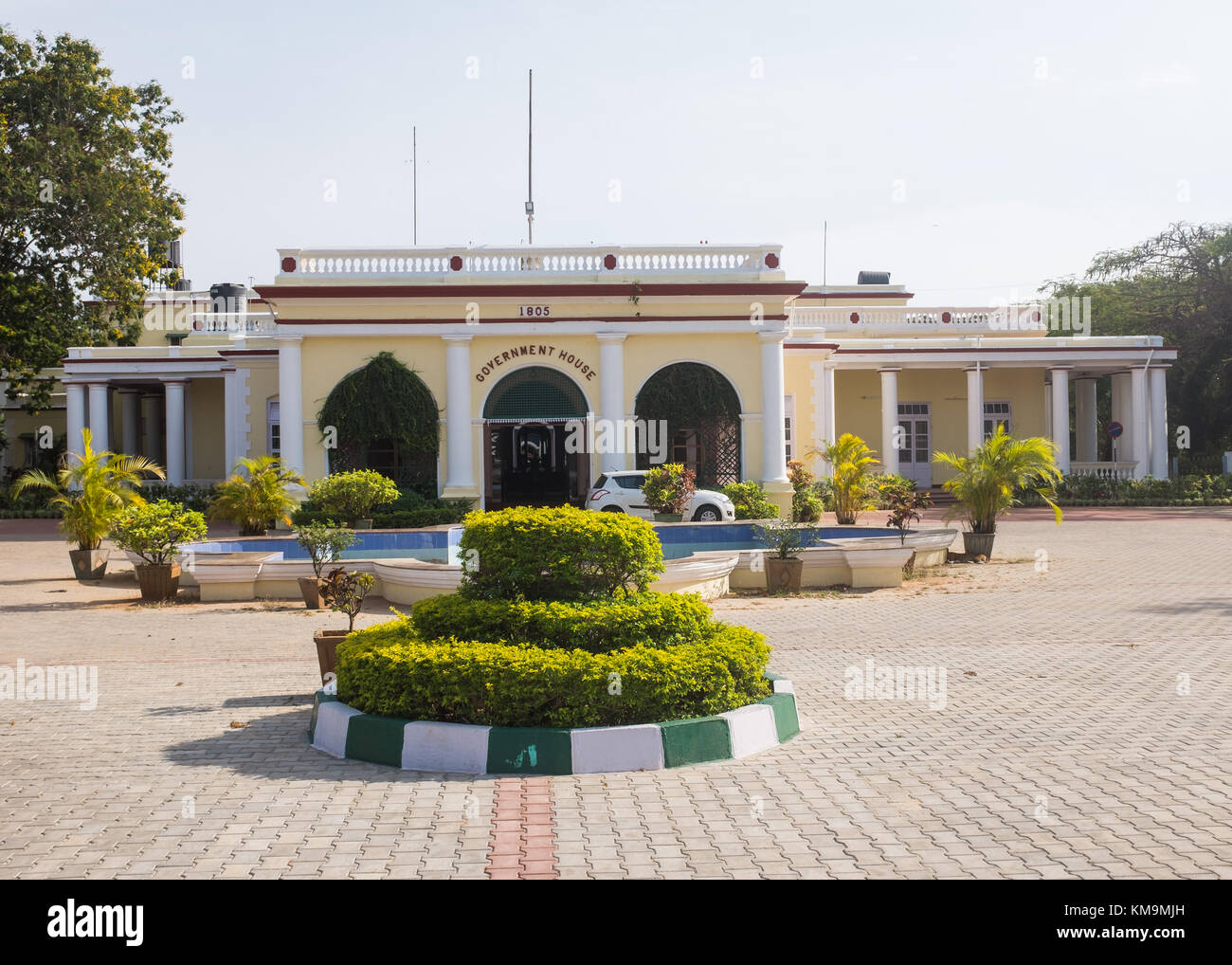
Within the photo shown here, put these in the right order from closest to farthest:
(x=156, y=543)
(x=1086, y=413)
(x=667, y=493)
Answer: (x=156, y=543)
(x=667, y=493)
(x=1086, y=413)

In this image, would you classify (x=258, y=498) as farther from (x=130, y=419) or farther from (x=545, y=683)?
(x=130, y=419)

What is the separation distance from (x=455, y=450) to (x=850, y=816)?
19.6 m

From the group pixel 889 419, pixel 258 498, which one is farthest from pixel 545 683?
pixel 889 419

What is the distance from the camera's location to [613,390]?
24562 millimetres

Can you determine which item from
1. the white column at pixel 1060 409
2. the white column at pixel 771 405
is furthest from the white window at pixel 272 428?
the white column at pixel 1060 409

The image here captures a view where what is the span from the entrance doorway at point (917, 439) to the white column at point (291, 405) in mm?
17303

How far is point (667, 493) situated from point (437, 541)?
4953 millimetres

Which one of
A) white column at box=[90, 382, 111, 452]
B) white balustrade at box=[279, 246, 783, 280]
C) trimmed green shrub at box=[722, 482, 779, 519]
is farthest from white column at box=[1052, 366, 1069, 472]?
white column at box=[90, 382, 111, 452]

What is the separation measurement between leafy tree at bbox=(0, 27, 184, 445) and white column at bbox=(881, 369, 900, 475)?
19847 mm

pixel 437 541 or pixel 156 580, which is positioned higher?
pixel 437 541

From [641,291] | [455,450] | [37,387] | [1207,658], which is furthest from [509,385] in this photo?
[1207,658]

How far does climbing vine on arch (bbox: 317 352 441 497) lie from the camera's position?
78.4 feet

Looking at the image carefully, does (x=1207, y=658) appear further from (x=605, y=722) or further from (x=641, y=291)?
(x=641, y=291)

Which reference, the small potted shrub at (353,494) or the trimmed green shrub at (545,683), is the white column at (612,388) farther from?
the trimmed green shrub at (545,683)
